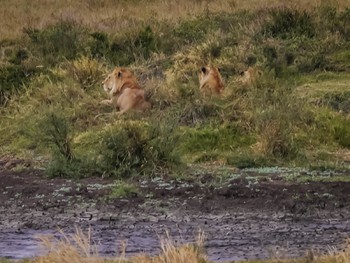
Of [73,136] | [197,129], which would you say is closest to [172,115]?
[197,129]

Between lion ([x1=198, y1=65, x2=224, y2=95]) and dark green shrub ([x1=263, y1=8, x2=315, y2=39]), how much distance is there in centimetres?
493

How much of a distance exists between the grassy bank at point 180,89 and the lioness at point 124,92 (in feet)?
0.92

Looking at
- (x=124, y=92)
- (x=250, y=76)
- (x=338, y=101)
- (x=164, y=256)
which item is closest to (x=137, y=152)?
(x=124, y=92)

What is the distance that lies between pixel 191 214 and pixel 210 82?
23.5 ft

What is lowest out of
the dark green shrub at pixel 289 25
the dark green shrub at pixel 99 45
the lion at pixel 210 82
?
the dark green shrub at pixel 99 45

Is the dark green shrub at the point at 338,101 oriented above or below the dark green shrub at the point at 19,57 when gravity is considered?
above

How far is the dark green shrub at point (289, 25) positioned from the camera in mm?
24125

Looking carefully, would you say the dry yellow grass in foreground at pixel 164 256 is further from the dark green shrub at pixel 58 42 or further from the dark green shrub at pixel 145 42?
the dark green shrub at pixel 58 42

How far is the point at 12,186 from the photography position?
48.0 feet

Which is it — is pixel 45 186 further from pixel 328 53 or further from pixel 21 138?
pixel 328 53

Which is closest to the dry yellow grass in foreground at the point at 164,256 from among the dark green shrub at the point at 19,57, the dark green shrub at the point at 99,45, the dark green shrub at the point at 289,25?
the dark green shrub at the point at 289,25

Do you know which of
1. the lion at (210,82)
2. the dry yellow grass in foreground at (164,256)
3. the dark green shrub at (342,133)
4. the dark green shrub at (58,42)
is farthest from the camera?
the dark green shrub at (58,42)

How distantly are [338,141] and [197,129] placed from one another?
2430 millimetres

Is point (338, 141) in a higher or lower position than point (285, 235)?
lower
